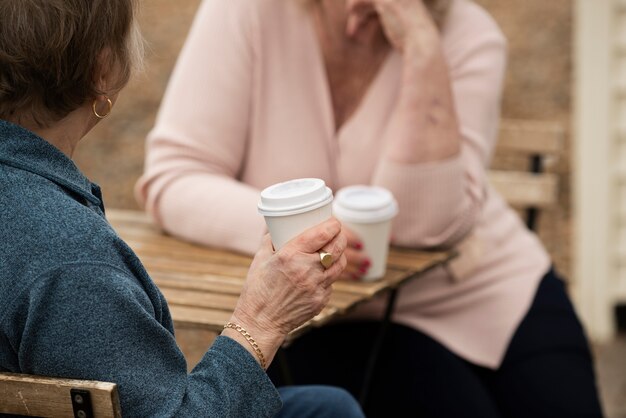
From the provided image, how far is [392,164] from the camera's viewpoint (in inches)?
94.4

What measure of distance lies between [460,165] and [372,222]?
0.35 meters

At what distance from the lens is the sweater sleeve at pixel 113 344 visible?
127 cm

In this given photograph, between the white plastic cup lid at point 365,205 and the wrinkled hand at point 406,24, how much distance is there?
0.39 meters

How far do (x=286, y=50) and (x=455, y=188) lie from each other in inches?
21.5

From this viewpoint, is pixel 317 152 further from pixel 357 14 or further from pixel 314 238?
pixel 314 238

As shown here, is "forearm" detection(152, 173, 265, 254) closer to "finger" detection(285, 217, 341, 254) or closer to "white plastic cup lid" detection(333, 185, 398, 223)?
"white plastic cup lid" detection(333, 185, 398, 223)

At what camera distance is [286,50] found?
255 centimetres

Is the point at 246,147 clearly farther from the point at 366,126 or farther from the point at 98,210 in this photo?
the point at 98,210

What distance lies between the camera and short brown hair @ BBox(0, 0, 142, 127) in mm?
1298

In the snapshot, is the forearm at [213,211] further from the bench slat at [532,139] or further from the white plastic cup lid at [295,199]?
the bench slat at [532,139]

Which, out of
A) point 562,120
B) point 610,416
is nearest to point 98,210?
point 610,416

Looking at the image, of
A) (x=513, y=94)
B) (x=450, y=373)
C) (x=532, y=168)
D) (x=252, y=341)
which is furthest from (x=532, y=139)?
(x=513, y=94)

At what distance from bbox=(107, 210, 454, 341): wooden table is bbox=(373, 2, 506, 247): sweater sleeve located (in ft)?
0.24

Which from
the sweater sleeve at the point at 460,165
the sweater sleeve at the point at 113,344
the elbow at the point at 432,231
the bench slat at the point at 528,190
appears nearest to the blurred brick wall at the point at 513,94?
the bench slat at the point at 528,190
